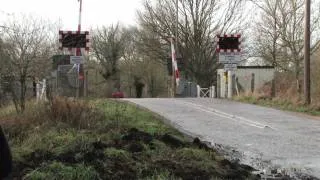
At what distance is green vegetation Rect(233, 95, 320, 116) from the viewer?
73.8 ft

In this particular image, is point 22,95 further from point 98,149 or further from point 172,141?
point 98,149

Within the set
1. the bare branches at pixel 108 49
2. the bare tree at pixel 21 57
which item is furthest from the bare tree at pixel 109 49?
the bare tree at pixel 21 57

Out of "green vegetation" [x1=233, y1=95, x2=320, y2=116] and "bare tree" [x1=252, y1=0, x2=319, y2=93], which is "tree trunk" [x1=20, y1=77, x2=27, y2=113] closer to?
"green vegetation" [x1=233, y1=95, x2=320, y2=116]

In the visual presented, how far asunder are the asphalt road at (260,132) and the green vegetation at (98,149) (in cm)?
100

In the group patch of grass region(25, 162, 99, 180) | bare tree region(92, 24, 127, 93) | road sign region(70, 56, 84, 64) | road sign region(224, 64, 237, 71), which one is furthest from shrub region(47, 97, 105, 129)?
bare tree region(92, 24, 127, 93)

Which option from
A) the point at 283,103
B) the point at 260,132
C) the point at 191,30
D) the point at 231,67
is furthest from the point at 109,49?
the point at 260,132

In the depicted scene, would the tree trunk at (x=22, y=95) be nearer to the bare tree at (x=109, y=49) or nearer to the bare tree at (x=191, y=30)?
the bare tree at (x=191, y=30)

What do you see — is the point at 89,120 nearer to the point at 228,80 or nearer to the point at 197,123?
the point at 197,123

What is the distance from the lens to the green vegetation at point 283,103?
73.8ft

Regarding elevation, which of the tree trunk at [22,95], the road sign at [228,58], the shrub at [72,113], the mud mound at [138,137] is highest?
the road sign at [228,58]

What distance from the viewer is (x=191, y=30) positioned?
5669 cm

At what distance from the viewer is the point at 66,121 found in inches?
531

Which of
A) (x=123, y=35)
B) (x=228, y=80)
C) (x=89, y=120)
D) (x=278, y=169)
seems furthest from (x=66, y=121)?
(x=123, y=35)

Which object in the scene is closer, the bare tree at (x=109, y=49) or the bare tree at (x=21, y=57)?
the bare tree at (x=21, y=57)
